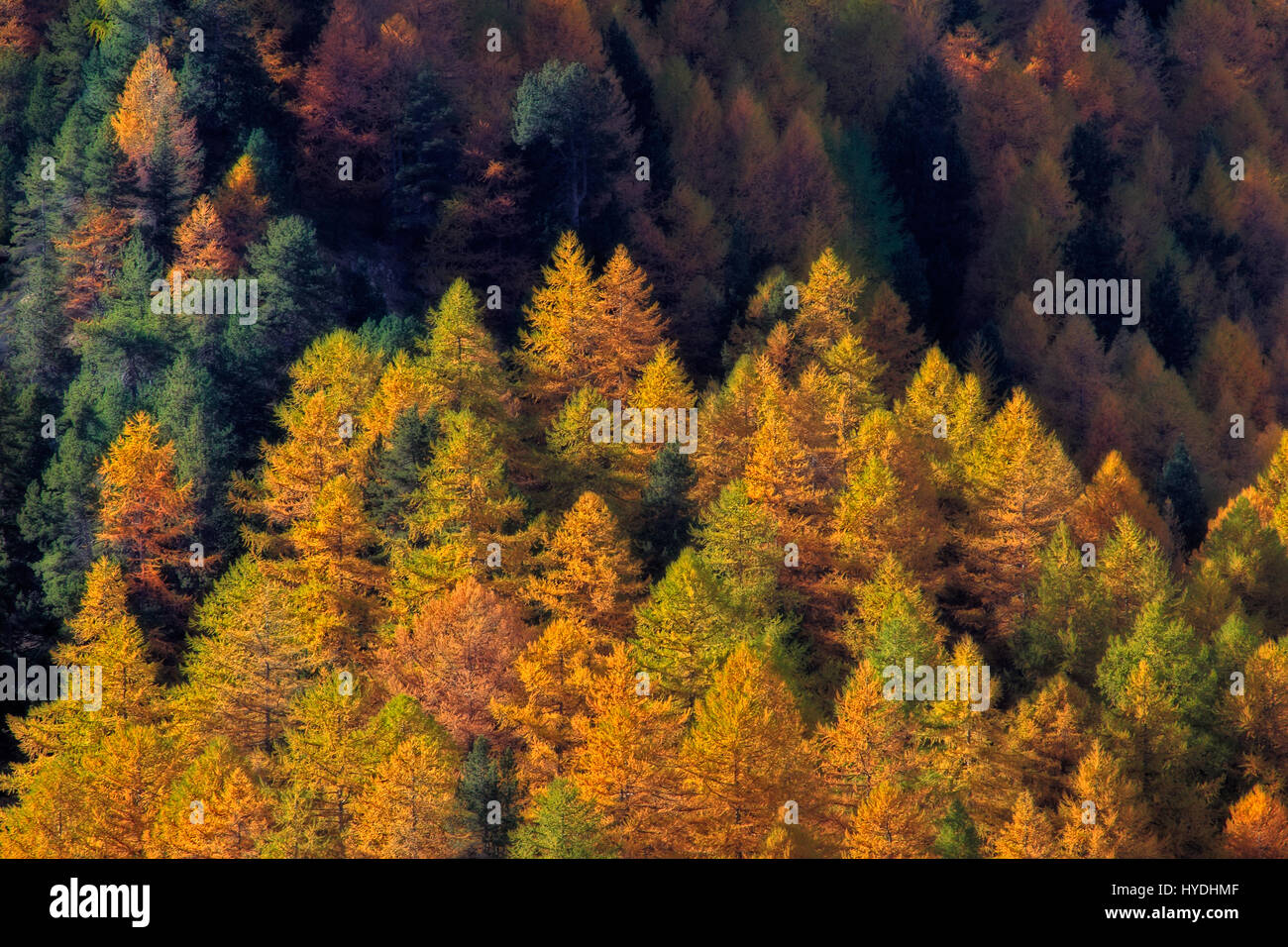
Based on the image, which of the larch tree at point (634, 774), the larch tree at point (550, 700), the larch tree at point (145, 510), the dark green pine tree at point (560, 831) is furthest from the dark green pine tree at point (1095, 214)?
the dark green pine tree at point (560, 831)

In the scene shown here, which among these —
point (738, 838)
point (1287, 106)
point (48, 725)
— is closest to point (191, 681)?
point (48, 725)

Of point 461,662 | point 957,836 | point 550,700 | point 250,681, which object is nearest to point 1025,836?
point 957,836

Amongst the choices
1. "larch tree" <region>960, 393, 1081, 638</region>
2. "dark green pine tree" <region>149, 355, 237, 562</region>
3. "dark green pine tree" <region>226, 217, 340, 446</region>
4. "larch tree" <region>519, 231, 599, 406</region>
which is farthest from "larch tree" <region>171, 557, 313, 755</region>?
"larch tree" <region>960, 393, 1081, 638</region>

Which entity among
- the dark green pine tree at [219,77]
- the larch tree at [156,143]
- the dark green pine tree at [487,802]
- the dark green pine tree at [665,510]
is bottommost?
the dark green pine tree at [487,802]

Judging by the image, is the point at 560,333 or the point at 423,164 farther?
the point at 423,164

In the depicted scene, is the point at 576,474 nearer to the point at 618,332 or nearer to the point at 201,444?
the point at 618,332

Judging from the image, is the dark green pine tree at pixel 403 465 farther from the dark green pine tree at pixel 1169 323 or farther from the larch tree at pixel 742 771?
the dark green pine tree at pixel 1169 323

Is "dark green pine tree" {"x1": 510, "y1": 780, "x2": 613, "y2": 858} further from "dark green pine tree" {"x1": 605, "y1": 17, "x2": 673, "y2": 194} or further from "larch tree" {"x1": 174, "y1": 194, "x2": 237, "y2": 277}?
"dark green pine tree" {"x1": 605, "y1": 17, "x2": 673, "y2": 194}
